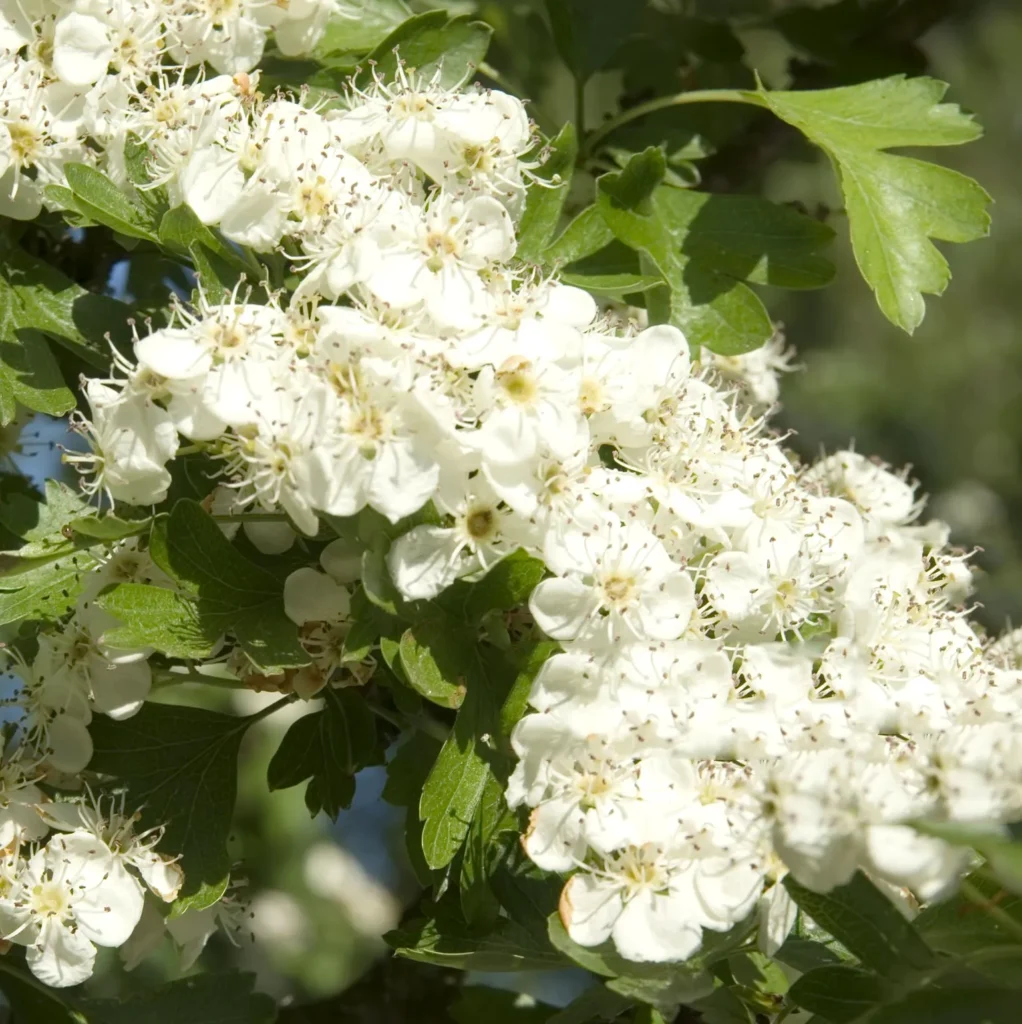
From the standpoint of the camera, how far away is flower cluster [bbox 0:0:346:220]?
3.68ft

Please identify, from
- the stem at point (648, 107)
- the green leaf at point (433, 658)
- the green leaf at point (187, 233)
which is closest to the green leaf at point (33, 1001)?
the green leaf at point (433, 658)

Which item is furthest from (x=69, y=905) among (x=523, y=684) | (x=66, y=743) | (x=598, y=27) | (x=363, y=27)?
(x=598, y=27)

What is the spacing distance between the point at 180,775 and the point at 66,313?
0.39 meters

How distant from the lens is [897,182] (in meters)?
1.28

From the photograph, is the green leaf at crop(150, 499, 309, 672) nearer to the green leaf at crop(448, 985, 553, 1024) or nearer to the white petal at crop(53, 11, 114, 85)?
the white petal at crop(53, 11, 114, 85)

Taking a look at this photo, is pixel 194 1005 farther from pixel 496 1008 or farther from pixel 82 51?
pixel 82 51

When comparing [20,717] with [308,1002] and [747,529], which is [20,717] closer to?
[747,529]

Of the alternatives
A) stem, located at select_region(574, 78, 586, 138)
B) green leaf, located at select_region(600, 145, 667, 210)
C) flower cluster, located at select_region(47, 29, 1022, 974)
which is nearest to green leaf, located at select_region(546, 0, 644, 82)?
stem, located at select_region(574, 78, 586, 138)

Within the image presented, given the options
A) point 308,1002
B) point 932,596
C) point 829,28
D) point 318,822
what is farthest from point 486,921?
point 318,822

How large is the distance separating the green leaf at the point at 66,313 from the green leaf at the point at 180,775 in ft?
0.94

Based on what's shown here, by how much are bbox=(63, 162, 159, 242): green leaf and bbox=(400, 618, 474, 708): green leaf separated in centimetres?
37

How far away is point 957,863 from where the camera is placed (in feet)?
2.75

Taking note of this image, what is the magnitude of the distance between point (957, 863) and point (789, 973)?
26 cm

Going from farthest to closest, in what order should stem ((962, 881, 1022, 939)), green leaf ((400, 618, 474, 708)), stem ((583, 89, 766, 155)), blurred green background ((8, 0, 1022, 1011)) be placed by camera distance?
blurred green background ((8, 0, 1022, 1011)) < stem ((583, 89, 766, 155)) < green leaf ((400, 618, 474, 708)) < stem ((962, 881, 1022, 939))
